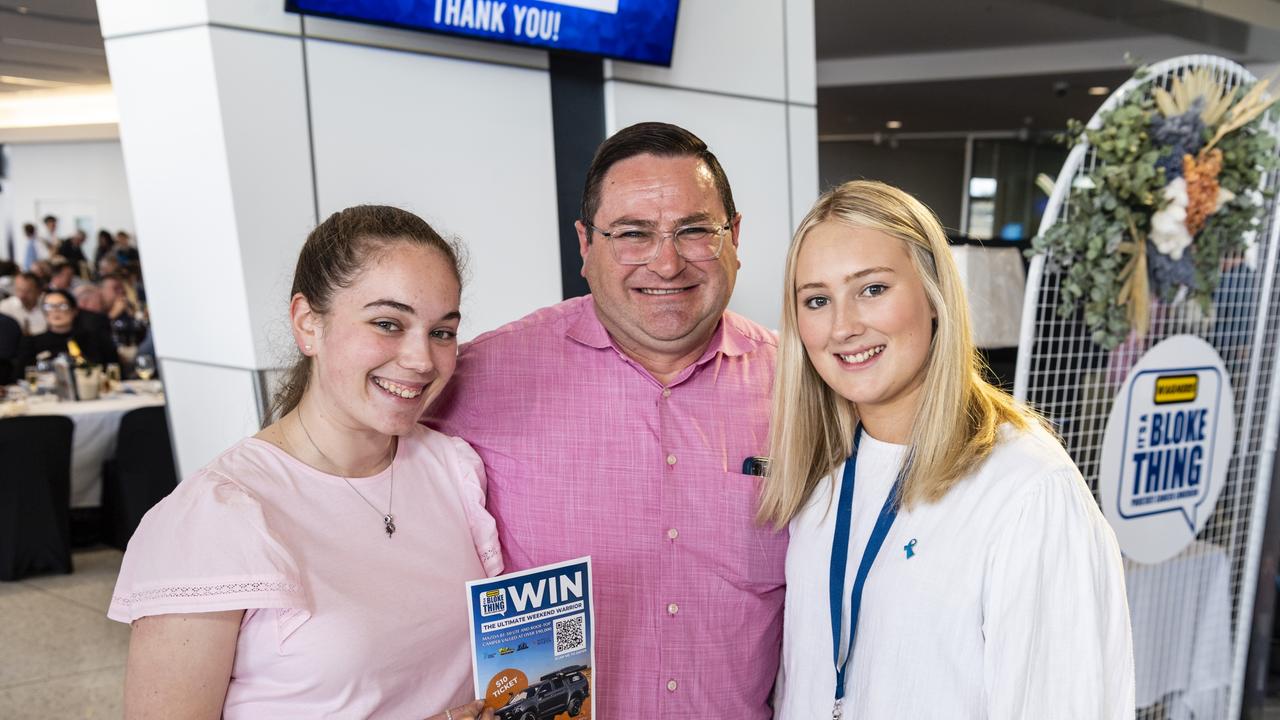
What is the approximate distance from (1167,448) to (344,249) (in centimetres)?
276

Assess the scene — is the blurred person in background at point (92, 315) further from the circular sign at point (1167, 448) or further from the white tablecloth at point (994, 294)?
the circular sign at point (1167, 448)

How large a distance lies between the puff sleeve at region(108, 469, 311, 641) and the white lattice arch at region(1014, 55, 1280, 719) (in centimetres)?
217

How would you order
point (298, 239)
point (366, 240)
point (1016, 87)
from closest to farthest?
1. point (366, 240)
2. point (298, 239)
3. point (1016, 87)

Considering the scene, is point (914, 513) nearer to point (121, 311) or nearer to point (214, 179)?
point (214, 179)

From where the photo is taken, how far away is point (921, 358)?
1572 mm

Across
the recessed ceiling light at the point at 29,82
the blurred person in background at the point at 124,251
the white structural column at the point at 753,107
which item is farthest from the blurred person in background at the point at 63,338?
the white structural column at the point at 753,107

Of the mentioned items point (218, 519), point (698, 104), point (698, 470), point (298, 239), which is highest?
point (698, 104)

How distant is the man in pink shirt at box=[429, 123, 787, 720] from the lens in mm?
1902

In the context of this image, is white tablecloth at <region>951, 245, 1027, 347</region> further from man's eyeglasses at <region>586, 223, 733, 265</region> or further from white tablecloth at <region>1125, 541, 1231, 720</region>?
man's eyeglasses at <region>586, 223, 733, 265</region>

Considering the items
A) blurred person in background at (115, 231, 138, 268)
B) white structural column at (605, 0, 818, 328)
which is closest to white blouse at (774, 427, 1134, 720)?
white structural column at (605, 0, 818, 328)

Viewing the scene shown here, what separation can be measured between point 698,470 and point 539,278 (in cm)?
167

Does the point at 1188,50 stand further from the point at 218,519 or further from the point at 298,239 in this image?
the point at 218,519

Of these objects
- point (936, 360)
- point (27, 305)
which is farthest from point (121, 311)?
point (936, 360)

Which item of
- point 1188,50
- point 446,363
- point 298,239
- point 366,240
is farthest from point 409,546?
point 1188,50
